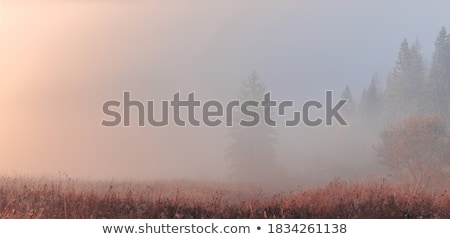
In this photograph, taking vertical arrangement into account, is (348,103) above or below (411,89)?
below

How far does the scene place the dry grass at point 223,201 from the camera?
20.0ft

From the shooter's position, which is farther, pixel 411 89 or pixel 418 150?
pixel 418 150

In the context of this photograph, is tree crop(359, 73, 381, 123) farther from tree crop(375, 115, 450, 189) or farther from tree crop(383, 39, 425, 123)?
tree crop(375, 115, 450, 189)

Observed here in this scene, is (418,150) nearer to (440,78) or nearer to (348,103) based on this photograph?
(440,78)

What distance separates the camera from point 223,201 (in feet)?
20.2

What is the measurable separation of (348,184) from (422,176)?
0.94m

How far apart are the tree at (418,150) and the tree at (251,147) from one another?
1.37m

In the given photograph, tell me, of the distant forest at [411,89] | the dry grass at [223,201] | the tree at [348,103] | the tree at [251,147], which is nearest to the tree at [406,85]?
the distant forest at [411,89]

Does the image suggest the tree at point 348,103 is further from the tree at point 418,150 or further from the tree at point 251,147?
the tree at point 251,147

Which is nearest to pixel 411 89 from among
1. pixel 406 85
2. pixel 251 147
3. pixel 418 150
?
pixel 406 85

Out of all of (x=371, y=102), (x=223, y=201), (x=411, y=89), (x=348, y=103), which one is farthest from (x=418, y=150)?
(x=223, y=201)

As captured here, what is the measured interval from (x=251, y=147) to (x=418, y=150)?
212 cm

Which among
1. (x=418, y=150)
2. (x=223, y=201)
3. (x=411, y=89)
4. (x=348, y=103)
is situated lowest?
(x=223, y=201)
